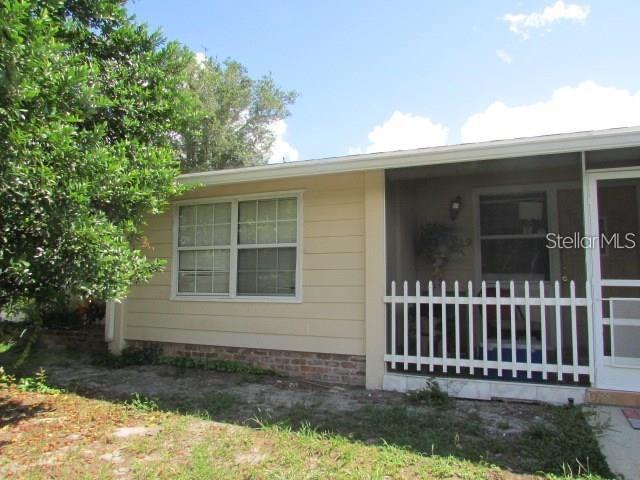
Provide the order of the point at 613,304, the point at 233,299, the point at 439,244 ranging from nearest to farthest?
the point at 613,304, the point at 233,299, the point at 439,244

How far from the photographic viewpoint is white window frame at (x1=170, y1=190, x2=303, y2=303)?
595cm

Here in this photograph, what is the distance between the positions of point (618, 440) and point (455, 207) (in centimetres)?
402

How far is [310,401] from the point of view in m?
4.82

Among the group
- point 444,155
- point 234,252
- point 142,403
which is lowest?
point 142,403

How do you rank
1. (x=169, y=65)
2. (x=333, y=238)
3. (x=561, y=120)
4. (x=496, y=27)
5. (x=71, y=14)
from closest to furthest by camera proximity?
(x=71, y=14)
(x=169, y=65)
(x=333, y=238)
(x=496, y=27)
(x=561, y=120)

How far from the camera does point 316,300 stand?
5789 millimetres

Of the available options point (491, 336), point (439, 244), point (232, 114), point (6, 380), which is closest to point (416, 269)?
point (439, 244)

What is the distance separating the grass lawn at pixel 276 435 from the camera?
316 centimetres

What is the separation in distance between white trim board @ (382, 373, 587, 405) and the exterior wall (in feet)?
1.03

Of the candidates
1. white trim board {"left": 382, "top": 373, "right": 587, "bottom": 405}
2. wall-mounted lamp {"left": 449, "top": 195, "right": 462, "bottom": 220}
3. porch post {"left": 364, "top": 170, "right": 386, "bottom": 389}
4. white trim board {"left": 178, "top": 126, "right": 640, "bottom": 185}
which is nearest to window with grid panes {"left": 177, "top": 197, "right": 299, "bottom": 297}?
white trim board {"left": 178, "top": 126, "right": 640, "bottom": 185}

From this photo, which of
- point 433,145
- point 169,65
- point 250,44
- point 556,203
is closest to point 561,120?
point 556,203

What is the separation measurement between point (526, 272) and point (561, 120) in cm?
920

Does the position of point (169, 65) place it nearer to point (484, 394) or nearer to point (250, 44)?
point (484, 394)

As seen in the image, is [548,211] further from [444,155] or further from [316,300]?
[316,300]
